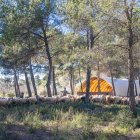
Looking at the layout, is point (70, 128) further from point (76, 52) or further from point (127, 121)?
point (76, 52)

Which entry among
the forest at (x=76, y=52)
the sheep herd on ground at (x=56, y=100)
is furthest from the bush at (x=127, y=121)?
the sheep herd on ground at (x=56, y=100)

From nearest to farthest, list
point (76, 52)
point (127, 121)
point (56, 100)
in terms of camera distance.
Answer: point (127, 121) → point (76, 52) → point (56, 100)

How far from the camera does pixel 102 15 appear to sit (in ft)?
36.8

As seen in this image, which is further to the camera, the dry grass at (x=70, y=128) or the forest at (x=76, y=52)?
the forest at (x=76, y=52)

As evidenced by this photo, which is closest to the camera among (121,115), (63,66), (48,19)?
(121,115)

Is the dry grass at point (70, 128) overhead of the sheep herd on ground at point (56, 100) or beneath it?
beneath

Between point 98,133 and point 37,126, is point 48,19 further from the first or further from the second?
point 98,133

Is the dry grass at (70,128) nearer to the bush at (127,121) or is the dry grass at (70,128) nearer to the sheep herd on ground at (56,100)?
the bush at (127,121)

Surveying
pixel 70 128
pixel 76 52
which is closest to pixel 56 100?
pixel 76 52

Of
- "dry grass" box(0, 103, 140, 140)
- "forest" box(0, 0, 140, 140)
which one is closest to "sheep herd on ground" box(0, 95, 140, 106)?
"forest" box(0, 0, 140, 140)

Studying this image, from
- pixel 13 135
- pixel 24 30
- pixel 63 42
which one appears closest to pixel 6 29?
pixel 24 30

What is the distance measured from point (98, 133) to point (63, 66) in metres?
23.6

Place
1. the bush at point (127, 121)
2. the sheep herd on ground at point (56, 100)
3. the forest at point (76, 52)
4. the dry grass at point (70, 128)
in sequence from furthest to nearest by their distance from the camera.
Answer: the sheep herd on ground at point (56, 100) < the bush at point (127, 121) < the forest at point (76, 52) < the dry grass at point (70, 128)

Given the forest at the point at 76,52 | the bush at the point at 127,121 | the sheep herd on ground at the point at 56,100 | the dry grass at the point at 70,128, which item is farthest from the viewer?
the sheep herd on ground at the point at 56,100
